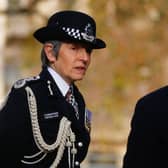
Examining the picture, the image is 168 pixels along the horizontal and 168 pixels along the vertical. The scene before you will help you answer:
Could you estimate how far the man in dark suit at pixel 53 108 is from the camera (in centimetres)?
668

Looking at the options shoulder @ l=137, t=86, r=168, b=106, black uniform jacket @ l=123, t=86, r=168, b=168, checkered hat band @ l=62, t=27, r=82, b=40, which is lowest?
black uniform jacket @ l=123, t=86, r=168, b=168

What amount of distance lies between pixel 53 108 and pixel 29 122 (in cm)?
17

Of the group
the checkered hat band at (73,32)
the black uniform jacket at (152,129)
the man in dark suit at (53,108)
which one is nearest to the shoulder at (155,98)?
the black uniform jacket at (152,129)

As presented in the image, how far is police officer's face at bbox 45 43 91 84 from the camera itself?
6.77 metres

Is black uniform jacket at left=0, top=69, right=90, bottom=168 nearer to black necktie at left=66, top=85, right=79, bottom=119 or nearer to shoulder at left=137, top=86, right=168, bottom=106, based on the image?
black necktie at left=66, top=85, right=79, bottom=119

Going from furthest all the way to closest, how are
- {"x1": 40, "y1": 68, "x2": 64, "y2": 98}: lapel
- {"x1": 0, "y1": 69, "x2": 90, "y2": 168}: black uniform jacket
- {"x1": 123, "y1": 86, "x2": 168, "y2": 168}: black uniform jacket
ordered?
{"x1": 40, "y1": 68, "x2": 64, "y2": 98}: lapel, {"x1": 0, "y1": 69, "x2": 90, "y2": 168}: black uniform jacket, {"x1": 123, "y1": 86, "x2": 168, "y2": 168}: black uniform jacket

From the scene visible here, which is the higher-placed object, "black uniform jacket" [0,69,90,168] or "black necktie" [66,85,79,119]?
"black necktie" [66,85,79,119]

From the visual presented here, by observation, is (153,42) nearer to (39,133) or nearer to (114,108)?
(114,108)

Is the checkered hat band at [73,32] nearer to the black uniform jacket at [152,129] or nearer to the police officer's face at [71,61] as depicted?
the police officer's face at [71,61]

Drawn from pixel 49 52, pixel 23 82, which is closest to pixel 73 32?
pixel 49 52

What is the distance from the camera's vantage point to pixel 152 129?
608cm

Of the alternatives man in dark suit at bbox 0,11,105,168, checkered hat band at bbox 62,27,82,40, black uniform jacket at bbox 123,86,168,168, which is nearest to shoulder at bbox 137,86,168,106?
black uniform jacket at bbox 123,86,168,168

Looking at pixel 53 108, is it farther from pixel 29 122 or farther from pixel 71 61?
pixel 71 61

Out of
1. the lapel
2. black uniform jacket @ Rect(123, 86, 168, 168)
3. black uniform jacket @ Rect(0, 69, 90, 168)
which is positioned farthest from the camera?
the lapel
